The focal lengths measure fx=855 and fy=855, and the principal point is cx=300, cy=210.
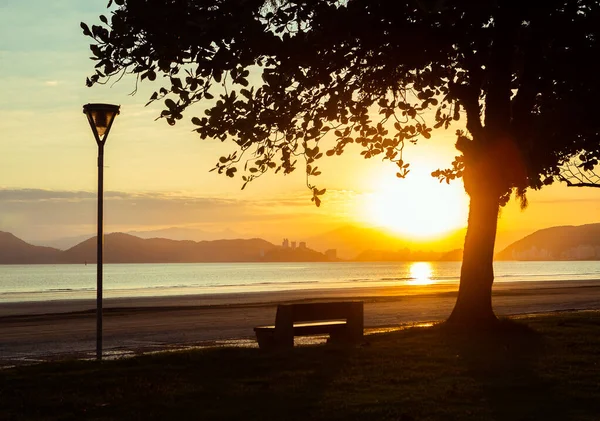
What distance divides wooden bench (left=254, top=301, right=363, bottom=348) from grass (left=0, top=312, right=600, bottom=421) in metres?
0.76

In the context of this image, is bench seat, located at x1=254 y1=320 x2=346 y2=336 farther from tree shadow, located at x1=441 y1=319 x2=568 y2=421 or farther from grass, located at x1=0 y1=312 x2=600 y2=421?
tree shadow, located at x1=441 y1=319 x2=568 y2=421

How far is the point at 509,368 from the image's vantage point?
13.4 meters

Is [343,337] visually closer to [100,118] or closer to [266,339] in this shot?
[266,339]

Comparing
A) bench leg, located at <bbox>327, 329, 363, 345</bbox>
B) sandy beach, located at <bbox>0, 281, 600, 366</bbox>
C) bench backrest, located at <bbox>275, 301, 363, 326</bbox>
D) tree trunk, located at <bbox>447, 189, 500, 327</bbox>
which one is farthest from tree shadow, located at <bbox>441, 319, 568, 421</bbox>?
sandy beach, located at <bbox>0, 281, 600, 366</bbox>

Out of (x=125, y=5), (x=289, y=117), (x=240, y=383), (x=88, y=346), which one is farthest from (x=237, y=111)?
(x=88, y=346)

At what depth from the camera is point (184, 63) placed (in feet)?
47.6

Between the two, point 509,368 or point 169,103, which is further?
point 169,103

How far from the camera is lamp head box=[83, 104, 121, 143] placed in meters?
16.3

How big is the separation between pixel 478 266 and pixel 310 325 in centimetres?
474

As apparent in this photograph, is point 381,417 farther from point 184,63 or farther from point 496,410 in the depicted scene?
point 184,63

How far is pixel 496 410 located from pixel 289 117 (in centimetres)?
857

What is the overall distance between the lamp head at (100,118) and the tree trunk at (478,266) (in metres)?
8.52

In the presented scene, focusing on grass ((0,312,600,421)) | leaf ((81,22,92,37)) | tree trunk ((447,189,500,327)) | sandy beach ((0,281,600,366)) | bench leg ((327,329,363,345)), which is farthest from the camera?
sandy beach ((0,281,600,366))

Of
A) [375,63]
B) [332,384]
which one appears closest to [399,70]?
[375,63]
